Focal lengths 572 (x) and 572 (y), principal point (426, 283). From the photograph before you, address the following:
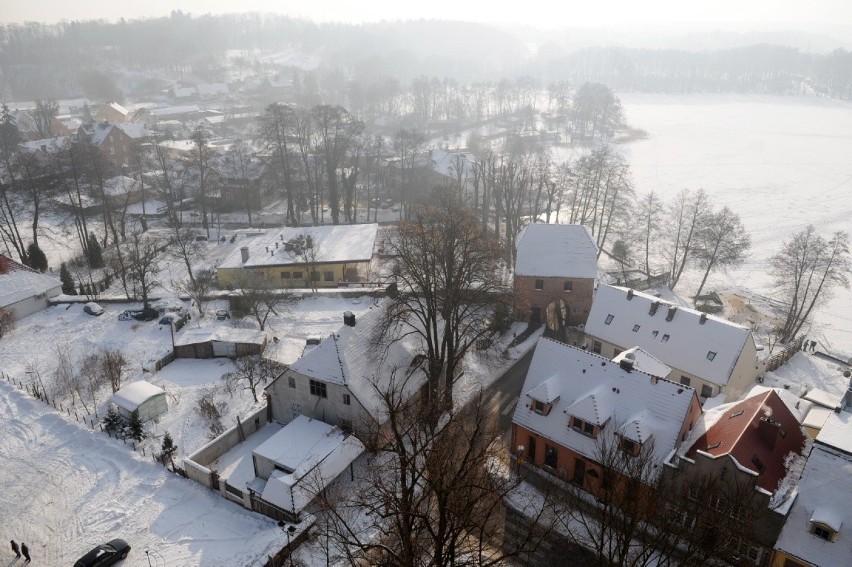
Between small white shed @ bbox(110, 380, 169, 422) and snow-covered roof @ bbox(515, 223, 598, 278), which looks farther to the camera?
snow-covered roof @ bbox(515, 223, 598, 278)

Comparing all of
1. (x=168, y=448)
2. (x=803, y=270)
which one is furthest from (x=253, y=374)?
(x=803, y=270)

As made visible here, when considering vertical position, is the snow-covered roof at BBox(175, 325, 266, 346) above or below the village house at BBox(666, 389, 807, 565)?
below

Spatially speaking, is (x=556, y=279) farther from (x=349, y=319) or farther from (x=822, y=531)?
(x=822, y=531)

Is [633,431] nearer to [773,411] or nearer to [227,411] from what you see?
[773,411]

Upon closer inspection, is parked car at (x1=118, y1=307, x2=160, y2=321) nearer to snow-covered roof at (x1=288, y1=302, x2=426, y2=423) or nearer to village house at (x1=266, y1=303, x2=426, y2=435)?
village house at (x1=266, y1=303, x2=426, y2=435)

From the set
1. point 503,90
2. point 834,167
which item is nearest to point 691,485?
point 834,167

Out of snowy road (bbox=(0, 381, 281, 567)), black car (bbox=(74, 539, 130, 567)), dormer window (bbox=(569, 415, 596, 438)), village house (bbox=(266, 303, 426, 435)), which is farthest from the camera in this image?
village house (bbox=(266, 303, 426, 435))

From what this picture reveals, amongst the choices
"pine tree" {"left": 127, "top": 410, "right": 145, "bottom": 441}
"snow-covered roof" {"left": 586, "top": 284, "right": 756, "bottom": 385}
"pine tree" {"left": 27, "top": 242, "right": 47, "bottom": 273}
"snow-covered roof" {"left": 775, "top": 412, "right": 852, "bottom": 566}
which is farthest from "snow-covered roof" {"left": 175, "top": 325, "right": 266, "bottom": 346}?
"snow-covered roof" {"left": 775, "top": 412, "right": 852, "bottom": 566}
